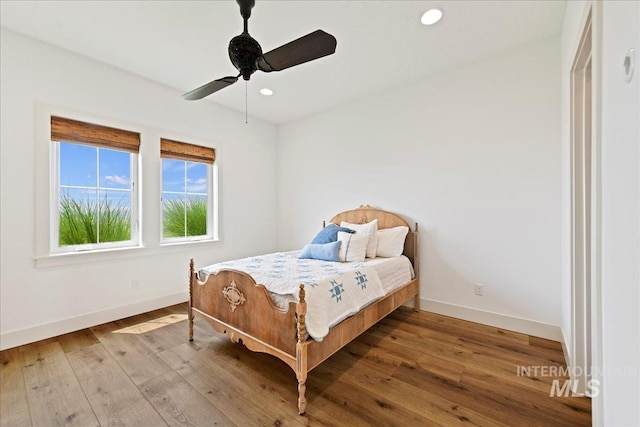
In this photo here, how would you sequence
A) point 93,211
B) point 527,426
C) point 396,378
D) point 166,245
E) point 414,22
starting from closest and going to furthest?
point 527,426
point 396,378
point 414,22
point 93,211
point 166,245

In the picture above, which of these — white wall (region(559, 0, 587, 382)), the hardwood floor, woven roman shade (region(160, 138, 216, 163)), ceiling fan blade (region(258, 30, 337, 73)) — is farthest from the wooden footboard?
white wall (region(559, 0, 587, 382))

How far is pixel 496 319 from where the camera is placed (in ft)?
9.06

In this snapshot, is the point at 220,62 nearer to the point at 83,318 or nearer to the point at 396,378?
the point at 83,318

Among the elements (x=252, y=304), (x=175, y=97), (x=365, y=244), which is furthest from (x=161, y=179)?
(x=365, y=244)

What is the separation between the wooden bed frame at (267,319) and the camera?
1.69m

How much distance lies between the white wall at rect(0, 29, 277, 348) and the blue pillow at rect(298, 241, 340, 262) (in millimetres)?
1617

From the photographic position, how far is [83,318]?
Result: 8.96 feet

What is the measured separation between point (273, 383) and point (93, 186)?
2.81 m

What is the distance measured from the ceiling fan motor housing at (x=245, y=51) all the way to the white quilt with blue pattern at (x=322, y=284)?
1.54 metres

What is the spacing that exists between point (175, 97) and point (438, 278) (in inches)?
154
